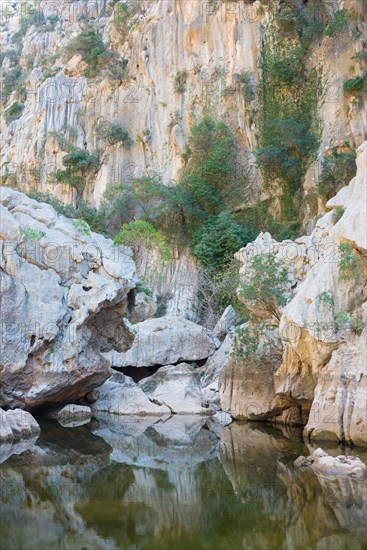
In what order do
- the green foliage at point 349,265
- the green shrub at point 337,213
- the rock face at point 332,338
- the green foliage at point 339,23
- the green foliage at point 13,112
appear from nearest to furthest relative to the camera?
the rock face at point 332,338 → the green foliage at point 349,265 → the green shrub at point 337,213 → the green foliage at point 339,23 → the green foliage at point 13,112

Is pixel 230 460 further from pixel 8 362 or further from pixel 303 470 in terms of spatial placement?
pixel 8 362

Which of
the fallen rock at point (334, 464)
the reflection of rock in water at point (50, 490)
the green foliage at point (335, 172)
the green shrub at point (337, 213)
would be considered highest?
the green foliage at point (335, 172)

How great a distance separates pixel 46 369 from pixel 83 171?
23962 mm

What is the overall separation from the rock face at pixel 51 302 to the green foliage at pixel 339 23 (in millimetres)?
17719

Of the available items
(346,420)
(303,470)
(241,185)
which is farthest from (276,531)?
(241,185)

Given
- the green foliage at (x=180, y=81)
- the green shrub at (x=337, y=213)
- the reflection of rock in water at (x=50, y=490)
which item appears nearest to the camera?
the reflection of rock in water at (x=50, y=490)

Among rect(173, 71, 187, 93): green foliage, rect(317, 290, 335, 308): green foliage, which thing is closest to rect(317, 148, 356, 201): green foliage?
rect(173, 71, 187, 93): green foliage

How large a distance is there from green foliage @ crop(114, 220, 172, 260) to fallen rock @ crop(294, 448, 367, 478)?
2033cm

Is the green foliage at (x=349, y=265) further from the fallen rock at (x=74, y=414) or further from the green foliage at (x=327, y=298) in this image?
the fallen rock at (x=74, y=414)

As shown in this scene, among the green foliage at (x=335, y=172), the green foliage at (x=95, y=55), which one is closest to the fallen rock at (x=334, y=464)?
the green foliage at (x=335, y=172)

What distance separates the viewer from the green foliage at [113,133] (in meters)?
37.4

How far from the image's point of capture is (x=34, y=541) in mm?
7363

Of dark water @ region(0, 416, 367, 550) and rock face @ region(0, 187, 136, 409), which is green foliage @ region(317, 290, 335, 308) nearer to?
dark water @ region(0, 416, 367, 550)

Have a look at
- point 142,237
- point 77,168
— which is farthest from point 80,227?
point 77,168
